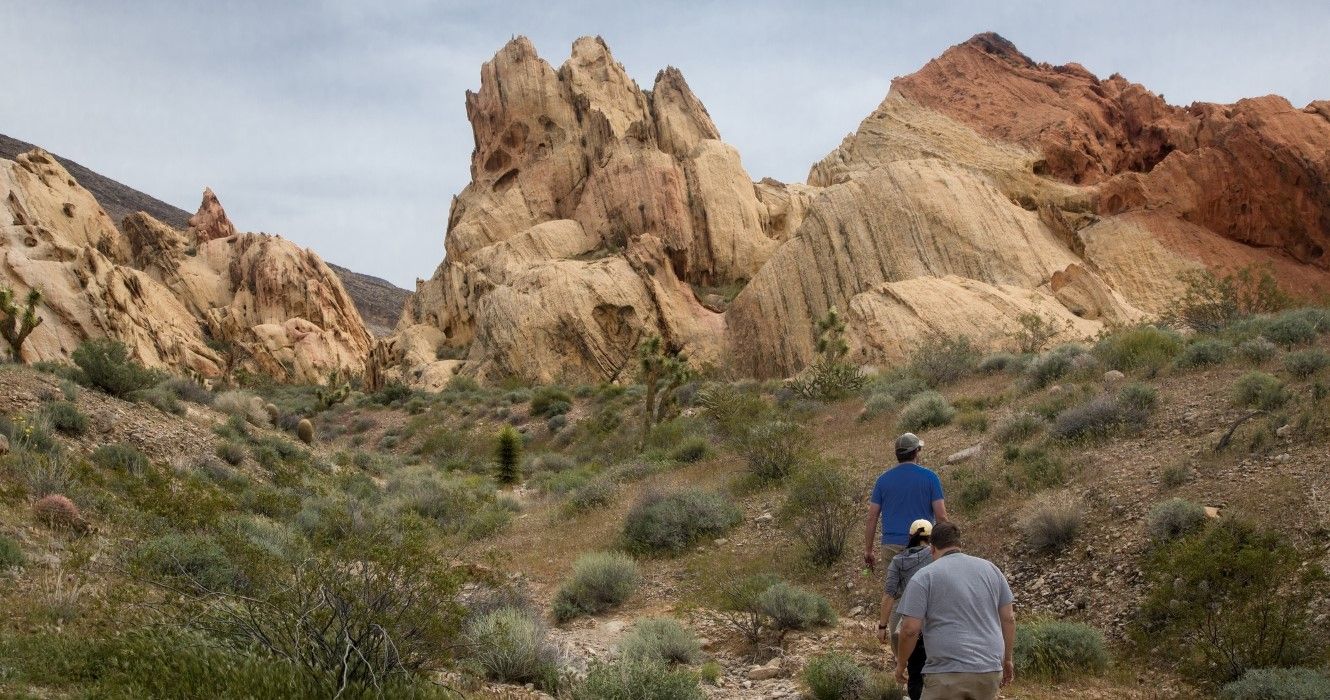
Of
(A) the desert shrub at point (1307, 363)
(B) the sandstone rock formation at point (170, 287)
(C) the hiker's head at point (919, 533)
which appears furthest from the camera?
(B) the sandstone rock formation at point (170, 287)

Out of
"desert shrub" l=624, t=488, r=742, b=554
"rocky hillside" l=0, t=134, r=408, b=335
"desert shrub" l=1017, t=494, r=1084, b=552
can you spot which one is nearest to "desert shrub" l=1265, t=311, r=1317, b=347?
"desert shrub" l=1017, t=494, r=1084, b=552

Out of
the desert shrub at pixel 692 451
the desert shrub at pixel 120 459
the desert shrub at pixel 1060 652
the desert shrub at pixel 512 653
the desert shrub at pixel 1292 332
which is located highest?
the desert shrub at pixel 1292 332

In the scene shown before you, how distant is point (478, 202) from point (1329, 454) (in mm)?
53368

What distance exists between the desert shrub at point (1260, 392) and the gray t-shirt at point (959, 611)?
8688mm

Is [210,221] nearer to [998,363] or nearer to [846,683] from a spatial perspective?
[998,363]

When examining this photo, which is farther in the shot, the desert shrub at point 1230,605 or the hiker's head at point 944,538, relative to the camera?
the desert shrub at point 1230,605

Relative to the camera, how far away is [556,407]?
35.0 metres

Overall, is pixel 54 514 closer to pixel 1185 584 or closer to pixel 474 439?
pixel 1185 584

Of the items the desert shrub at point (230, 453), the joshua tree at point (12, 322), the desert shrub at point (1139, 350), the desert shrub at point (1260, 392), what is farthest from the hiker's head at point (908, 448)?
the joshua tree at point (12, 322)

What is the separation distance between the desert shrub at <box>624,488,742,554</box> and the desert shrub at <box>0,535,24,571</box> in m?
7.87

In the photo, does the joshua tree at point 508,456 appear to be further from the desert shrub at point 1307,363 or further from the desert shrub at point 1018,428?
the desert shrub at point 1307,363

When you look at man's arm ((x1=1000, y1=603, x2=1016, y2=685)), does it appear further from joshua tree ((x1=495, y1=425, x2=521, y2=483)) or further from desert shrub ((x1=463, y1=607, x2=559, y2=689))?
joshua tree ((x1=495, y1=425, x2=521, y2=483))

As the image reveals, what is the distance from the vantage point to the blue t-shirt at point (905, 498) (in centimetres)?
717

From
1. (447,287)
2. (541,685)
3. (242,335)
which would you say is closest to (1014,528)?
(541,685)
